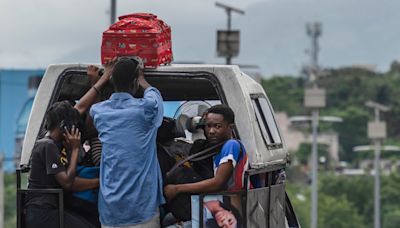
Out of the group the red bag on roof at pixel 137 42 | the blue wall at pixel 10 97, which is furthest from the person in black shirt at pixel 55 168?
the blue wall at pixel 10 97

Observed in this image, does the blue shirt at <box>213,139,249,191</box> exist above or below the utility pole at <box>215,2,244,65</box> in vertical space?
above

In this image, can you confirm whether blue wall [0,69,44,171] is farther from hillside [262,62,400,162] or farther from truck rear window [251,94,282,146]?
truck rear window [251,94,282,146]

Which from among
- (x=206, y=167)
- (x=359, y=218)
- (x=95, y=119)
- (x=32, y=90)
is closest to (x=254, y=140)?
(x=206, y=167)

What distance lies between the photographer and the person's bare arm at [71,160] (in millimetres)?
8578

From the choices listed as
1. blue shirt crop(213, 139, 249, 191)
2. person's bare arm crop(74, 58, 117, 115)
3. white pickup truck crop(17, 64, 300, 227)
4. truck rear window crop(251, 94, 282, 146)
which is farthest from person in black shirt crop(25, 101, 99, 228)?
truck rear window crop(251, 94, 282, 146)

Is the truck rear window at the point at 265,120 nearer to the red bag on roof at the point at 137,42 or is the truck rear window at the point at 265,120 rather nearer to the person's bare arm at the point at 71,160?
the red bag on roof at the point at 137,42

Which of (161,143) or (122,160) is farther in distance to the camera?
(161,143)

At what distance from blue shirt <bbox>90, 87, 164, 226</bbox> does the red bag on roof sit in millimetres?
464

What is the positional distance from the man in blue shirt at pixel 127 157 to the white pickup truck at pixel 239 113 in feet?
1.34

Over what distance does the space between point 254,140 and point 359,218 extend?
6828 centimetres

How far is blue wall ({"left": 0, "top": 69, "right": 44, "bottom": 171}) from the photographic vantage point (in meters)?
101

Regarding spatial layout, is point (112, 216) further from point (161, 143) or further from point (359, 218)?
point (359, 218)

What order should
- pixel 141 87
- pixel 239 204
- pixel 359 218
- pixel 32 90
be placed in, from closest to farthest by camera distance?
1. pixel 239 204
2. pixel 141 87
3. pixel 359 218
4. pixel 32 90

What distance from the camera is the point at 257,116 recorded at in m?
9.27
